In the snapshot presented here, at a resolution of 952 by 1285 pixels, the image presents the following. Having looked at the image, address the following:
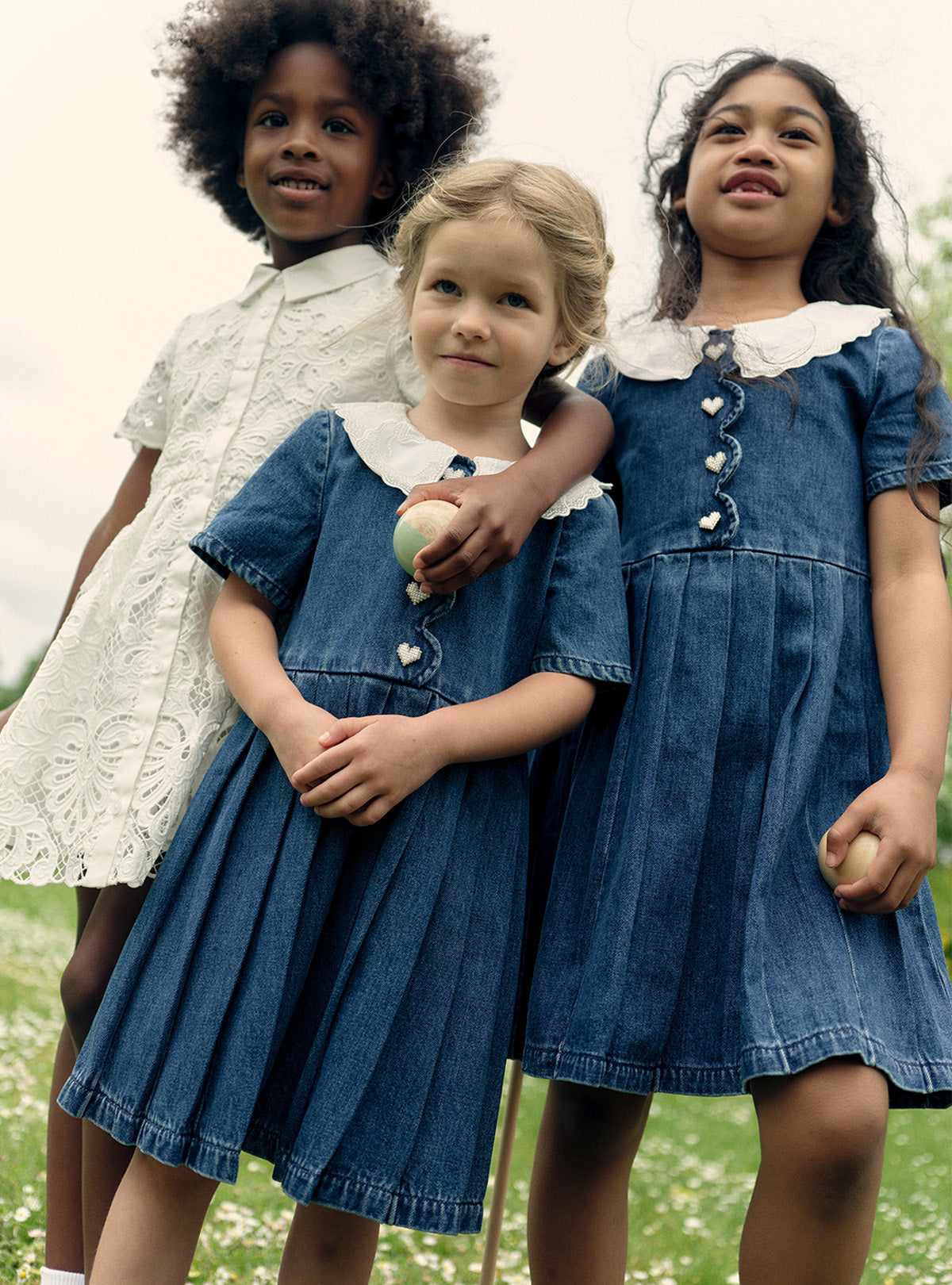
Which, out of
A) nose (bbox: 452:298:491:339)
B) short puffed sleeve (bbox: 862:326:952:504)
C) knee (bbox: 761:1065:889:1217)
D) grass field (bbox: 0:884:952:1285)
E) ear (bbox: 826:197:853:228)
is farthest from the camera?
grass field (bbox: 0:884:952:1285)

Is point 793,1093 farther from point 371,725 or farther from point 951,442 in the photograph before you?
point 951,442

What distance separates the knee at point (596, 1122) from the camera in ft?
6.59

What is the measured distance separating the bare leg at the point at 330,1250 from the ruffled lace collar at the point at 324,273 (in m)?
1.62

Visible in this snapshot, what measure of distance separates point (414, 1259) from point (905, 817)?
83.9 inches

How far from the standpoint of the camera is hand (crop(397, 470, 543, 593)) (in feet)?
5.70

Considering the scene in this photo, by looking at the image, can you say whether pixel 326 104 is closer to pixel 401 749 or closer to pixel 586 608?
pixel 586 608

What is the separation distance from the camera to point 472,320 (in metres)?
1.88

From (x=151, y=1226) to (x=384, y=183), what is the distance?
1962 millimetres

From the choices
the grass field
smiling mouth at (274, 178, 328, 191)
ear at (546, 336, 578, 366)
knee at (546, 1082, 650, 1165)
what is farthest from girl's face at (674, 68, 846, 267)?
the grass field

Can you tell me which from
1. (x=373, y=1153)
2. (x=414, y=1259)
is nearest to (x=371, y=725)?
(x=373, y=1153)

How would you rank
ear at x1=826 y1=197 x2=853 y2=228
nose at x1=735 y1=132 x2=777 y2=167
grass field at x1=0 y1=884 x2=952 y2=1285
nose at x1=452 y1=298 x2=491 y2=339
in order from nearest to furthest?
nose at x1=452 y1=298 x2=491 y2=339, nose at x1=735 y1=132 x2=777 y2=167, ear at x1=826 y1=197 x2=853 y2=228, grass field at x1=0 y1=884 x2=952 y2=1285

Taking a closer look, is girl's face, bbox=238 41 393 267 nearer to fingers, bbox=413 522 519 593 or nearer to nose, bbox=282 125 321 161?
nose, bbox=282 125 321 161

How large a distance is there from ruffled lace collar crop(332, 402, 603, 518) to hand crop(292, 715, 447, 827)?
0.42 meters

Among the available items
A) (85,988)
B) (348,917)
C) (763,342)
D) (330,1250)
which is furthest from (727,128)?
(330,1250)
